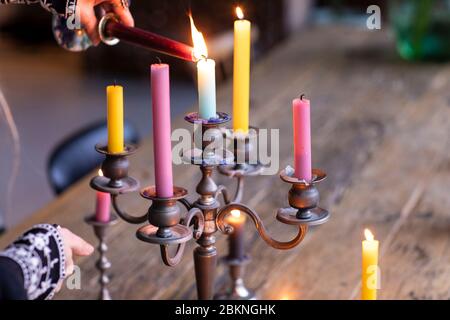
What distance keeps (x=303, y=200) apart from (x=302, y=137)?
8 cm

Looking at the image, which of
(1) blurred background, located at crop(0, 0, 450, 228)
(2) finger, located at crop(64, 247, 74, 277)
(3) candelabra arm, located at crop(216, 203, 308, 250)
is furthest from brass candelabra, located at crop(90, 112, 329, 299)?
(1) blurred background, located at crop(0, 0, 450, 228)

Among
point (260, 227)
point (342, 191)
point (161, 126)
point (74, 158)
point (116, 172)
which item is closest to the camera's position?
point (161, 126)

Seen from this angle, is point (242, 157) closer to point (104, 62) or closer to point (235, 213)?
point (235, 213)

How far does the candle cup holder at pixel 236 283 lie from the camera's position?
60.4 inches

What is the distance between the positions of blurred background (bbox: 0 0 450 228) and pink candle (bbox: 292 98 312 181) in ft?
4.19

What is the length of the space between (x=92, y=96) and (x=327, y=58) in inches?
99.2

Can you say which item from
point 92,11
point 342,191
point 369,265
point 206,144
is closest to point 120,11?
point 92,11

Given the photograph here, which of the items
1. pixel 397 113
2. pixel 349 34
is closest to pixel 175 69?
pixel 349 34

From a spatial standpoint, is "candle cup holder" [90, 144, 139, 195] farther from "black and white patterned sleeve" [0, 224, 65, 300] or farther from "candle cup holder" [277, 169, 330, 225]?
"candle cup holder" [277, 169, 330, 225]

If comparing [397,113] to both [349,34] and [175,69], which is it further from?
[175,69]

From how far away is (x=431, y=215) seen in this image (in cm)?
191

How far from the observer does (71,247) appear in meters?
1.16

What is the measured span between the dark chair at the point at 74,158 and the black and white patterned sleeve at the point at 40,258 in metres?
1.14

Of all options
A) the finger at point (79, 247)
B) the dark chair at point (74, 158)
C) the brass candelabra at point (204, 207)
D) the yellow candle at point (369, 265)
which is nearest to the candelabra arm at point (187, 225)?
the brass candelabra at point (204, 207)
